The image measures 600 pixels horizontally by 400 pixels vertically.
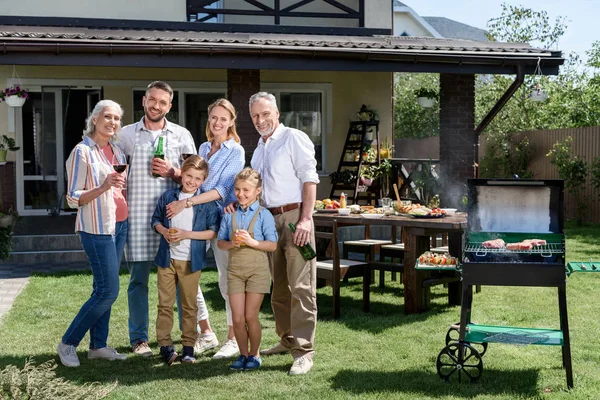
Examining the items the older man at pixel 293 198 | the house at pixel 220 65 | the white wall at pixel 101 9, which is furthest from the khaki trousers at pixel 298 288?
the white wall at pixel 101 9

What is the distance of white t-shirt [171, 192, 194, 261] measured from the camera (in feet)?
19.0

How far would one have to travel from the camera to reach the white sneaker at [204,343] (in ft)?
20.7

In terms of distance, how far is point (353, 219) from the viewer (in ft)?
26.3

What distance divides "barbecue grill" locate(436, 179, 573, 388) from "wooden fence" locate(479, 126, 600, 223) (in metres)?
12.5

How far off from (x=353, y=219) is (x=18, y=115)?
8.30 m

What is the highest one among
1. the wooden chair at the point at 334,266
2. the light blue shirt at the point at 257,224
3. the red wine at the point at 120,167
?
the red wine at the point at 120,167

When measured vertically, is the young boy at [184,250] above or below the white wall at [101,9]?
below

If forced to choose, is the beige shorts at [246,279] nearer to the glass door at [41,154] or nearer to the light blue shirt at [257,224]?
the light blue shirt at [257,224]

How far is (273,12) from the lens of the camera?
1466 cm

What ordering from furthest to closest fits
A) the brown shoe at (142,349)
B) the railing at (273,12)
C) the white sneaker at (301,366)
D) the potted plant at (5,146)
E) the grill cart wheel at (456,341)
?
1. the railing at (273,12)
2. the potted plant at (5,146)
3. the brown shoe at (142,349)
4. the grill cart wheel at (456,341)
5. the white sneaker at (301,366)

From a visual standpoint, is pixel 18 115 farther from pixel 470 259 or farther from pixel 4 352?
pixel 470 259

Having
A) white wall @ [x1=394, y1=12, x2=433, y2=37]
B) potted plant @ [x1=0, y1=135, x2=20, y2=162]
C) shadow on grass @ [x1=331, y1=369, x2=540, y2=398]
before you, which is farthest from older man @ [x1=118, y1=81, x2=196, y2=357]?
white wall @ [x1=394, y1=12, x2=433, y2=37]

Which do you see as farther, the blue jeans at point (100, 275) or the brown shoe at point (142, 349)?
the brown shoe at point (142, 349)

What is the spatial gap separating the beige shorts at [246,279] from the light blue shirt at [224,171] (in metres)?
0.52
